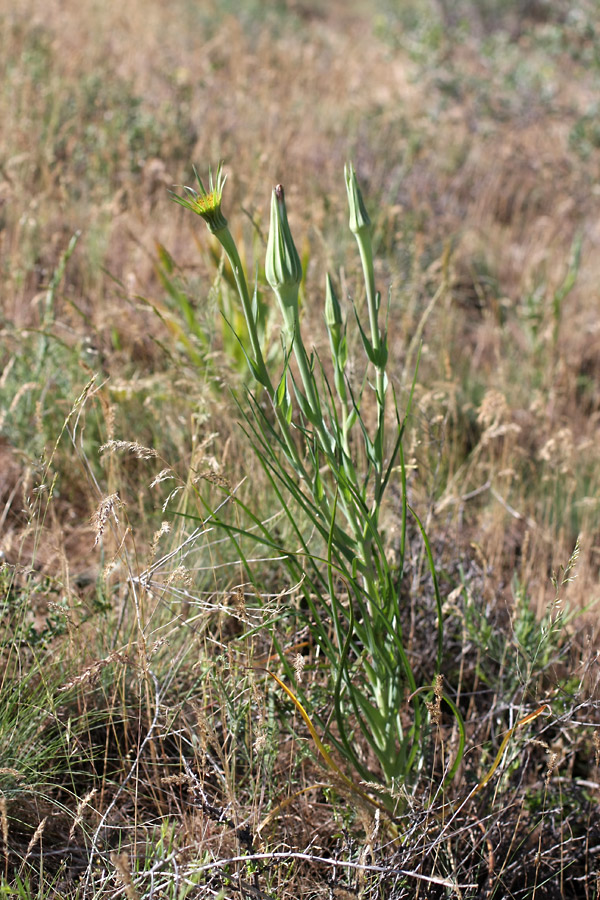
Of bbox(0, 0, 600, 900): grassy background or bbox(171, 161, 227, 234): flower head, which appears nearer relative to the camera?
bbox(171, 161, 227, 234): flower head

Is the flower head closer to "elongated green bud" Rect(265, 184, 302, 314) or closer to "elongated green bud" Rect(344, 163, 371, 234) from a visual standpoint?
"elongated green bud" Rect(265, 184, 302, 314)

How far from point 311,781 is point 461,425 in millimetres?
1482

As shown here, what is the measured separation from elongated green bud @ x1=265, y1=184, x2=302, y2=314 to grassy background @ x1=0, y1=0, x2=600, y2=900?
1.11ft

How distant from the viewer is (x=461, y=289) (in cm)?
381

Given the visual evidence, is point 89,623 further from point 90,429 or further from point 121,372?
point 121,372

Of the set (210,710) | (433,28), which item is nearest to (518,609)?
(210,710)

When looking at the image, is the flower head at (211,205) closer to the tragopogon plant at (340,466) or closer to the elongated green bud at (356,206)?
the tragopogon plant at (340,466)

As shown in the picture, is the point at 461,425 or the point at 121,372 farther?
the point at 461,425

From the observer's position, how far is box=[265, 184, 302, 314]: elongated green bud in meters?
1.00

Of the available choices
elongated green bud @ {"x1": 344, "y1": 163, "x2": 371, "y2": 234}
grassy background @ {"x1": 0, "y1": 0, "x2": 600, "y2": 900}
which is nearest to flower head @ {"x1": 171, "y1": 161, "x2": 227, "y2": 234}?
elongated green bud @ {"x1": 344, "y1": 163, "x2": 371, "y2": 234}

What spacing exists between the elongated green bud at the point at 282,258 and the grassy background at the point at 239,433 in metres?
0.34

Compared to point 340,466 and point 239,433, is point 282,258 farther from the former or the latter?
point 239,433

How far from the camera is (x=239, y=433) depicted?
203 cm

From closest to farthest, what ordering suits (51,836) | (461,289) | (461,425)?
(51,836), (461,425), (461,289)
